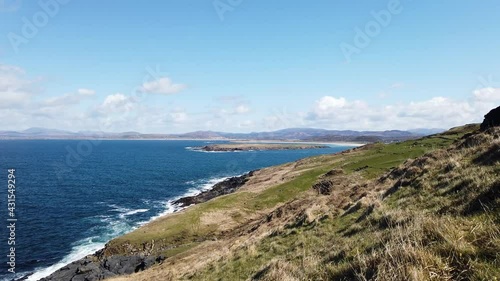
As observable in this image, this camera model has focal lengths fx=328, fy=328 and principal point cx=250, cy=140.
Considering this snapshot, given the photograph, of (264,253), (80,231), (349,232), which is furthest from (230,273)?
(80,231)

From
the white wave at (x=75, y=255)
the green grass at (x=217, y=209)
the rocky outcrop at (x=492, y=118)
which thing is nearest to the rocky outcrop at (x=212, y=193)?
the green grass at (x=217, y=209)

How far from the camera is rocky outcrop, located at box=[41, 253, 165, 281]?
115ft

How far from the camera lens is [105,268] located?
37500 mm

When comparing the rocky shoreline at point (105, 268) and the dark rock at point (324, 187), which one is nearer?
the rocky shoreline at point (105, 268)

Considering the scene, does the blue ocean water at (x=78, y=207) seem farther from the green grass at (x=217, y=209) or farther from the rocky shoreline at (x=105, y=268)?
the green grass at (x=217, y=209)

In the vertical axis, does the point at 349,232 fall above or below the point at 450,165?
below

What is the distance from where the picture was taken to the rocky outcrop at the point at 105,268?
35.2m

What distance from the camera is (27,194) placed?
297 feet

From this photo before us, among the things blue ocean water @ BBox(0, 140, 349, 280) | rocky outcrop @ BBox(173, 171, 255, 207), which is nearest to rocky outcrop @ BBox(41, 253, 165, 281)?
blue ocean water @ BBox(0, 140, 349, 280)

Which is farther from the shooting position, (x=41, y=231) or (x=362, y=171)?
(x=41, y=231)

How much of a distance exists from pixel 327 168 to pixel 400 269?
64691mm

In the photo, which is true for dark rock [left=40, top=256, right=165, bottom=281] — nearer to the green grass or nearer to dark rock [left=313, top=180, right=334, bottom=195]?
the green grass

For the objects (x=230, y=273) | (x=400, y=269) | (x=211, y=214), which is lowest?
(x=211, y=214)

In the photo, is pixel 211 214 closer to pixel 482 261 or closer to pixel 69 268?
pixel 69 268
